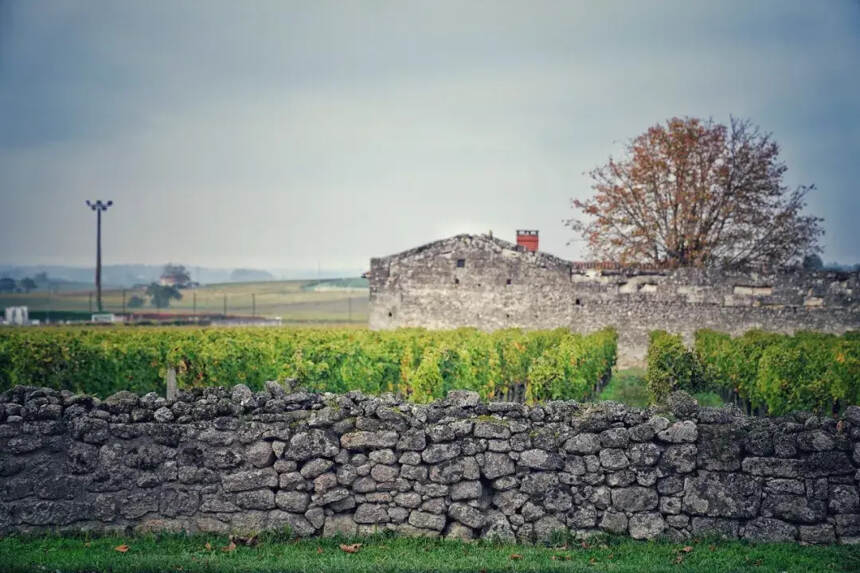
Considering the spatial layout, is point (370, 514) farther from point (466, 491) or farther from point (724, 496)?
point (724, 496)

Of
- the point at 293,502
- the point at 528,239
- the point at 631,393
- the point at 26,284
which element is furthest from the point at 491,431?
the point at 26,284

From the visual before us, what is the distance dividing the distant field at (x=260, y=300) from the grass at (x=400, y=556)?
79297 millimetres

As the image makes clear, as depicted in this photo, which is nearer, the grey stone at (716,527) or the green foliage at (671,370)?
the grey stone at (716,527)

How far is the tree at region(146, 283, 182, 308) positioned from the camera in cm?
9938

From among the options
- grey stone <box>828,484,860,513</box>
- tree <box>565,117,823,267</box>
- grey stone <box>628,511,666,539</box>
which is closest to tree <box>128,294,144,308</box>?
tree <box>565,117,823,267</box>

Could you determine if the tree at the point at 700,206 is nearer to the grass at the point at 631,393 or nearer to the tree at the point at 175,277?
the grass at the point at 631,393

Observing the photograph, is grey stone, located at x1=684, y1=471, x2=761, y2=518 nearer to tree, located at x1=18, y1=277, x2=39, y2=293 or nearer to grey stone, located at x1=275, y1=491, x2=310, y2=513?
grey stone, located at x1=275, y1=491, x2=310, y2=513

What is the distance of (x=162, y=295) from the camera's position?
327 feet

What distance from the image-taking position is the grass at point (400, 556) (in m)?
8.36

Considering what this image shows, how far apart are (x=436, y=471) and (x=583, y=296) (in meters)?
25.6

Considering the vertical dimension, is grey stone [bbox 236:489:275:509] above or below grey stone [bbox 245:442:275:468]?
below

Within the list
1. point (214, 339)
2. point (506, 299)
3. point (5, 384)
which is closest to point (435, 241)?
point (506, 299)

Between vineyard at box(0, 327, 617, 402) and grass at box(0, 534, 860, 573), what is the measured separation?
8.05 metres

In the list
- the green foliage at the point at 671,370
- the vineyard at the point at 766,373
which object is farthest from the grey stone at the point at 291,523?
the green foliage at the point at 671,370
